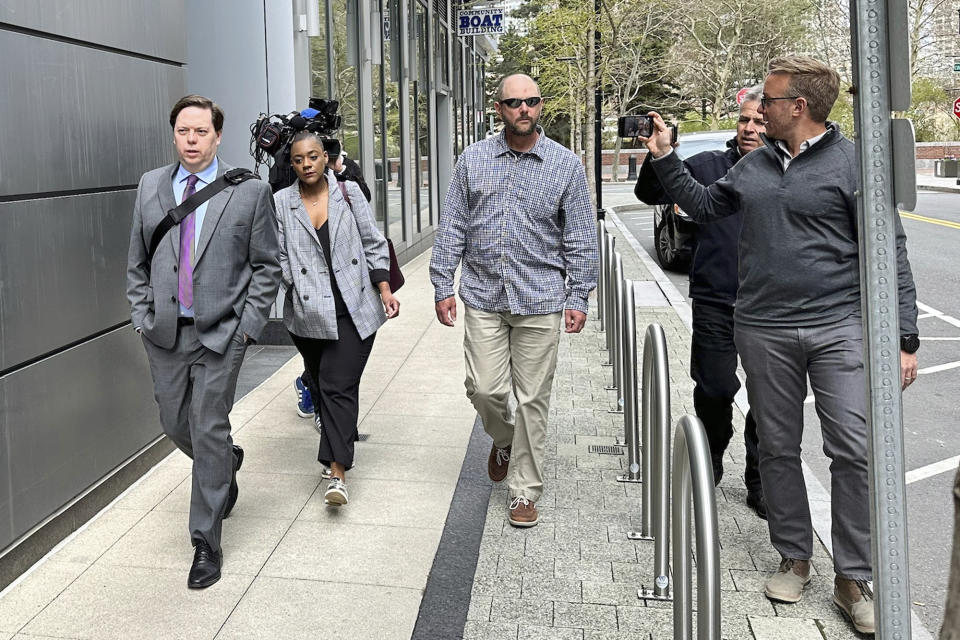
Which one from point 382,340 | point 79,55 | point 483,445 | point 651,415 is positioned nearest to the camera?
point 651,415

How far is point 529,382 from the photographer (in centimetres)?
514

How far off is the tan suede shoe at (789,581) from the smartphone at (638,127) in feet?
5.64

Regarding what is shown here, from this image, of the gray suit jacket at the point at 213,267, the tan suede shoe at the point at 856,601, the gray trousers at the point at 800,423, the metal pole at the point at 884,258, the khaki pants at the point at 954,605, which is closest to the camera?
the khaki pants at the point at 954,605

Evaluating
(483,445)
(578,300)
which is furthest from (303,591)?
(483,445)

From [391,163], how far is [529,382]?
11197mm

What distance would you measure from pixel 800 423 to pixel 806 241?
0.71m

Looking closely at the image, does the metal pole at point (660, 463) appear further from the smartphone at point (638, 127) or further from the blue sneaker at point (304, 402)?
the blue sneaker at point (304, 402)

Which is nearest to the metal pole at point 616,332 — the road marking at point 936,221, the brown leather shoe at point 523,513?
the brown leather shoe at point 523,513

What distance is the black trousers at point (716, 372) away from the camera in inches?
198

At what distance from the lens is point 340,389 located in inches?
204

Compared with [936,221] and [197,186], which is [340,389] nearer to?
[197,186]

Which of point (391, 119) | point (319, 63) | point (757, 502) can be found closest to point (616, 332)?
point (757, 502)

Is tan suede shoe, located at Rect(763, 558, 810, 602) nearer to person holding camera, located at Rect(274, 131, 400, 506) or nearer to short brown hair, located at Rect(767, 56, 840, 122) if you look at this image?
short brown hair, located at Rect(767, 56, 840, 122)

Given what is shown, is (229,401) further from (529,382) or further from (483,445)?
(483,445)
